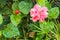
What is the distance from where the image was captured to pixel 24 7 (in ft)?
3.72

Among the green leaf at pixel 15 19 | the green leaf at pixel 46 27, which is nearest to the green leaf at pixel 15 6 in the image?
the green leaf at pixel 15 19

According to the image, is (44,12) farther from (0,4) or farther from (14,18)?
(0,4)

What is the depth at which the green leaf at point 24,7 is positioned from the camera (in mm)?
1121

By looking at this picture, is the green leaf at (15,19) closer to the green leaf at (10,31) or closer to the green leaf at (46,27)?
the green leaf at (10,31)

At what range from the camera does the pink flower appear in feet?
3.56

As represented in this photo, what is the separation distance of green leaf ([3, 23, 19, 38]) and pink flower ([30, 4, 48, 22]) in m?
0.12

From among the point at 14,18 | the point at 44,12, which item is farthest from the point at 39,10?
the point at 14,18

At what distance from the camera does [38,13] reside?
42.8 inches

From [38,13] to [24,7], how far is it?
9 centimetres

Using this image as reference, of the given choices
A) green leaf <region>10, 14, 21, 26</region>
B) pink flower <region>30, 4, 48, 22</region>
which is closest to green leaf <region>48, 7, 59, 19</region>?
pink flower <region>30, 4, 48, 22</region>

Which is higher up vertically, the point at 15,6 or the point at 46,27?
the point at 15,6

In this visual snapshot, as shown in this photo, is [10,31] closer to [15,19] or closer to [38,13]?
[15,19]

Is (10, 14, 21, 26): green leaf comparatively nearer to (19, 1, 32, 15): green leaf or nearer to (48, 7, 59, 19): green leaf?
(19, 1, 32, 15): green leaf

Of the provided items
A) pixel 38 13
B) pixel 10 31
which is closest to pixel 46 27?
pixel 38 13
